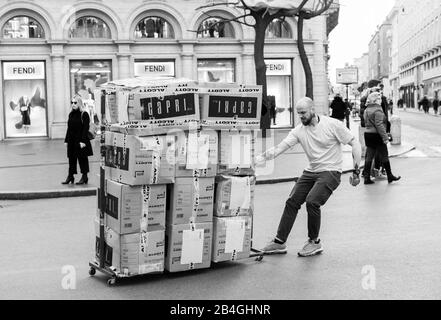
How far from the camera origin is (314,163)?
7.88 metres

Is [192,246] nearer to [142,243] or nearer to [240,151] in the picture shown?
[142,243]

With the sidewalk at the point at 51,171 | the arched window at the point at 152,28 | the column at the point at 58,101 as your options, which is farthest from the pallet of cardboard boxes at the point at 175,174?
the arched window at the point at 152,28

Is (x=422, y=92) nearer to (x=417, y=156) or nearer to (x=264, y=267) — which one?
(x=417, y=156)

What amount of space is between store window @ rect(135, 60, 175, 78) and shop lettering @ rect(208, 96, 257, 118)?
89.9ft

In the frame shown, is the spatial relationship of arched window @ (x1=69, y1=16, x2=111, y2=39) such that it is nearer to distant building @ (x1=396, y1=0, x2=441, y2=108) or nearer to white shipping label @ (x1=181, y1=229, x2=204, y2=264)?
white shipping label @ (x1=181, y1=229, x2=204, y2=264)

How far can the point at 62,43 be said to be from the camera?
3278 cm

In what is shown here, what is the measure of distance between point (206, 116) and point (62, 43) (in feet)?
89.2

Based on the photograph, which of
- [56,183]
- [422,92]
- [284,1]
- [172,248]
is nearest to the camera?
[172,248]

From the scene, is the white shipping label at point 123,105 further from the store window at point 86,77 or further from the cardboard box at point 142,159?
the store window at point 86,77

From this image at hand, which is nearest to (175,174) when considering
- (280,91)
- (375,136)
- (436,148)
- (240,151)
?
(240,151)

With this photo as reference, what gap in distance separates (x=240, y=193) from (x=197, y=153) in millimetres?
670

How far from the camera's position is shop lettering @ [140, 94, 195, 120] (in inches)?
258

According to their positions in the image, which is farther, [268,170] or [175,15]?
[175,15]
